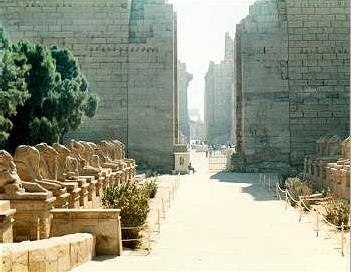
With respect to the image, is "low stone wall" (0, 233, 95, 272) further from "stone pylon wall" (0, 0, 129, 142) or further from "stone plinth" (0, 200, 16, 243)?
"stone pylon wall" (0, 0, 129, 142)

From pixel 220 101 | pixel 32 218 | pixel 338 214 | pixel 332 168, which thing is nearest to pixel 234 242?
pixel 338 214

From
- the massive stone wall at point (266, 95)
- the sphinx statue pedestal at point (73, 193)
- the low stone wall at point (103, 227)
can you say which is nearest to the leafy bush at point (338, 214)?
the low stone wall at point (103, 227)

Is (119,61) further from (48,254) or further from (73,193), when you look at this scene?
(48,254)

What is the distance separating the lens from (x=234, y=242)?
9.48 meters

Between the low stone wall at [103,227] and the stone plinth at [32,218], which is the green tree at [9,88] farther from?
the low stone wall at [103,227]

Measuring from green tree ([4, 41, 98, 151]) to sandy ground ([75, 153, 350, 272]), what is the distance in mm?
6421

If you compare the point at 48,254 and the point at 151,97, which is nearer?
the point at 48,254

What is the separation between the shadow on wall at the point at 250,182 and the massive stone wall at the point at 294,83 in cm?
191

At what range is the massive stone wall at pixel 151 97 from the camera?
27484 mm

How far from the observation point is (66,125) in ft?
72.7

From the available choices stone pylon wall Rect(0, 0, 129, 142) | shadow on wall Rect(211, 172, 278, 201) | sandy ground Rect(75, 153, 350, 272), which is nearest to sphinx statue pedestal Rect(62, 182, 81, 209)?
sandy ground Rect(75, 153, 350, 272)

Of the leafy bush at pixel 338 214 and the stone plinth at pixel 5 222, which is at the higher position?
the stone plinth at pixel 5 222

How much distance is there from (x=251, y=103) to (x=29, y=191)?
19.6 m

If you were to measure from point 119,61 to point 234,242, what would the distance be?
19.2 meters
